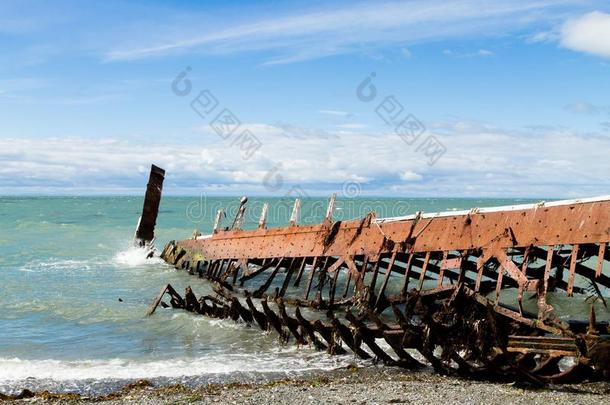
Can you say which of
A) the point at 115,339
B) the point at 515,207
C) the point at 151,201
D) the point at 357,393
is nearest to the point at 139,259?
the point at 151,201

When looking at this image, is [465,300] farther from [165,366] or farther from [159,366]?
[159,366]

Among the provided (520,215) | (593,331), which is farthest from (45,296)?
(593,331)

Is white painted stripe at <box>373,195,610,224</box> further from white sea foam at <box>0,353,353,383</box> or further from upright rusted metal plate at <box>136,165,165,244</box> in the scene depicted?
upright rusted metal plate at <box>136,165,165,244</box>

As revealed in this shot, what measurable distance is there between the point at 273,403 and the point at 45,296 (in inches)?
483

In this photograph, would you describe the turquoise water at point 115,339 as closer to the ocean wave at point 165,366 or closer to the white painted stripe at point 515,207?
the ocean wave at point 165,366

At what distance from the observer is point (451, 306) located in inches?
396

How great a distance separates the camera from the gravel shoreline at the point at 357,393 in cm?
819

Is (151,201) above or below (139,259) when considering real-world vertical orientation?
above

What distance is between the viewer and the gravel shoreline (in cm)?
819

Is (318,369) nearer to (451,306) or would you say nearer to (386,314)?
(451,306)

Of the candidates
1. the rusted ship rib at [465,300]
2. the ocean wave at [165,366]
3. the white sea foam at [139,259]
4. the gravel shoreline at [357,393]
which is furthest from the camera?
the white sea foam at [139,259]

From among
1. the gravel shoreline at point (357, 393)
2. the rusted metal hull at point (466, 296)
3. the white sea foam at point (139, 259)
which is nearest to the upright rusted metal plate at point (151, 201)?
the white sea foam at point (139, 259)

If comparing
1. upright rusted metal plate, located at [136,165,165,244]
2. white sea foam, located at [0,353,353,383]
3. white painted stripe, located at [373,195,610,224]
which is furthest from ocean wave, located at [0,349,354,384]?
upright rusted metal plate, located at [136,165,165,244]

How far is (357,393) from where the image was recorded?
8547mm
